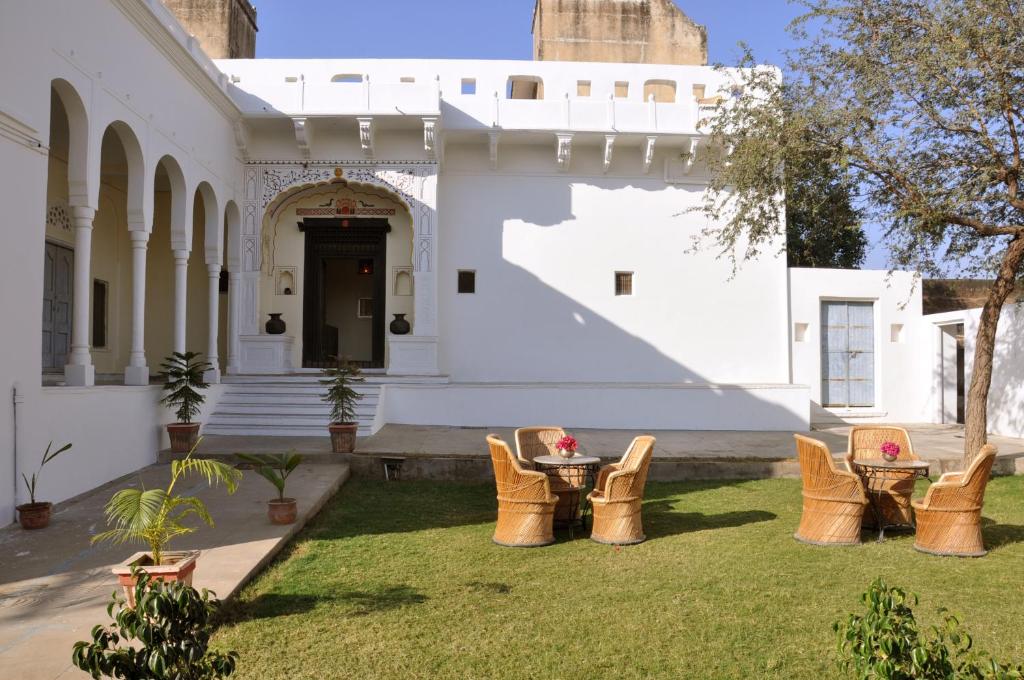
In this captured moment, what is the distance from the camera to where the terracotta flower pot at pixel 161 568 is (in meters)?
3.90

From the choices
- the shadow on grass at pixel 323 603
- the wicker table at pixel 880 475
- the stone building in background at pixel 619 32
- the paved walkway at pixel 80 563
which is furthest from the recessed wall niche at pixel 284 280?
the wicker table at pixel 880 475

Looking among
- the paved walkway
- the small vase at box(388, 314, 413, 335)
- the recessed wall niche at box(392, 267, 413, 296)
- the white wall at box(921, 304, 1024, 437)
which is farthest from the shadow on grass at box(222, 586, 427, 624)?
the white wall at box(921, 304, 1024, 437)

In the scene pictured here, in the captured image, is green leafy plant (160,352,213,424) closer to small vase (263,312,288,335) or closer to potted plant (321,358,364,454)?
potted plant (321,358,364,454)

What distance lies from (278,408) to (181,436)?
7.15ft

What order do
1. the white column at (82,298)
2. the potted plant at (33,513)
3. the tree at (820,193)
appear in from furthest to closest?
the tree at (820,193) < the white column at (82,298) < the potted plant at (33,513)

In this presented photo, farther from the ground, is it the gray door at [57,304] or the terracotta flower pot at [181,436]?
the gray door at [57,304]

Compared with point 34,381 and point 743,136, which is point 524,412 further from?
point 34,381

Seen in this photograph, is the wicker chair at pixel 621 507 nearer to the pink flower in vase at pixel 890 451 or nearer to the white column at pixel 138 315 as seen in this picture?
the pink flower in vase at pixel 890 451

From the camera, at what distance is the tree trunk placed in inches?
330

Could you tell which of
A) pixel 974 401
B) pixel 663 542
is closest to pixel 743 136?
pixel 974 401

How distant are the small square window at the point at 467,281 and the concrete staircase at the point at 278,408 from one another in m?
2.60

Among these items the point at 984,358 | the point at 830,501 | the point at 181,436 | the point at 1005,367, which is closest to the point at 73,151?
the point at 181,436

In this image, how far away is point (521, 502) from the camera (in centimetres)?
597

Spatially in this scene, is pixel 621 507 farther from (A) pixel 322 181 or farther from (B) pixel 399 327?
(A) pixel 322 181
